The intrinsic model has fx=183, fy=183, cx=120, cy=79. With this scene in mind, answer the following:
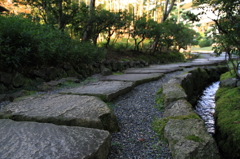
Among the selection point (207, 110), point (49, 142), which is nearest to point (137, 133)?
point (49, 142)

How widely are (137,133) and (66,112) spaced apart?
772 mm

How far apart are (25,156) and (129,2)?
18397mm

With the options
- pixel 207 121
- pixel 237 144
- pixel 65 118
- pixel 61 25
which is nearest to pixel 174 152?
pixel 237 144

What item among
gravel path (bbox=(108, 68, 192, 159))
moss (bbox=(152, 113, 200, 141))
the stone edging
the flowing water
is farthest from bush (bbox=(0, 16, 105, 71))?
the flowing water

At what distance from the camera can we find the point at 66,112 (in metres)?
1.93

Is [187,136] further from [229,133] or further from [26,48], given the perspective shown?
[26,48]

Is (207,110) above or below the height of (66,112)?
below

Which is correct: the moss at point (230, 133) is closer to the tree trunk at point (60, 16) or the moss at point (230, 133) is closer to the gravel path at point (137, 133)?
the gravel path at point (137, 133)

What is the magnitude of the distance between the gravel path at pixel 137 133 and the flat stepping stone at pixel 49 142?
0.22 m

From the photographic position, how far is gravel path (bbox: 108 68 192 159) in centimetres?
149

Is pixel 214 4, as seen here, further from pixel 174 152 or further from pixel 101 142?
pixel 101 142

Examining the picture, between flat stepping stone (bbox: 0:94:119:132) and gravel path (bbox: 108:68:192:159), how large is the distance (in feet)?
0.62

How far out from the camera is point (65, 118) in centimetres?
176

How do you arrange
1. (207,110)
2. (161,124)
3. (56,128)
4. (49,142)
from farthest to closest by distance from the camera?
1. (207,110)
2. (161,124)
3. (56,128)
4. (49,142)
